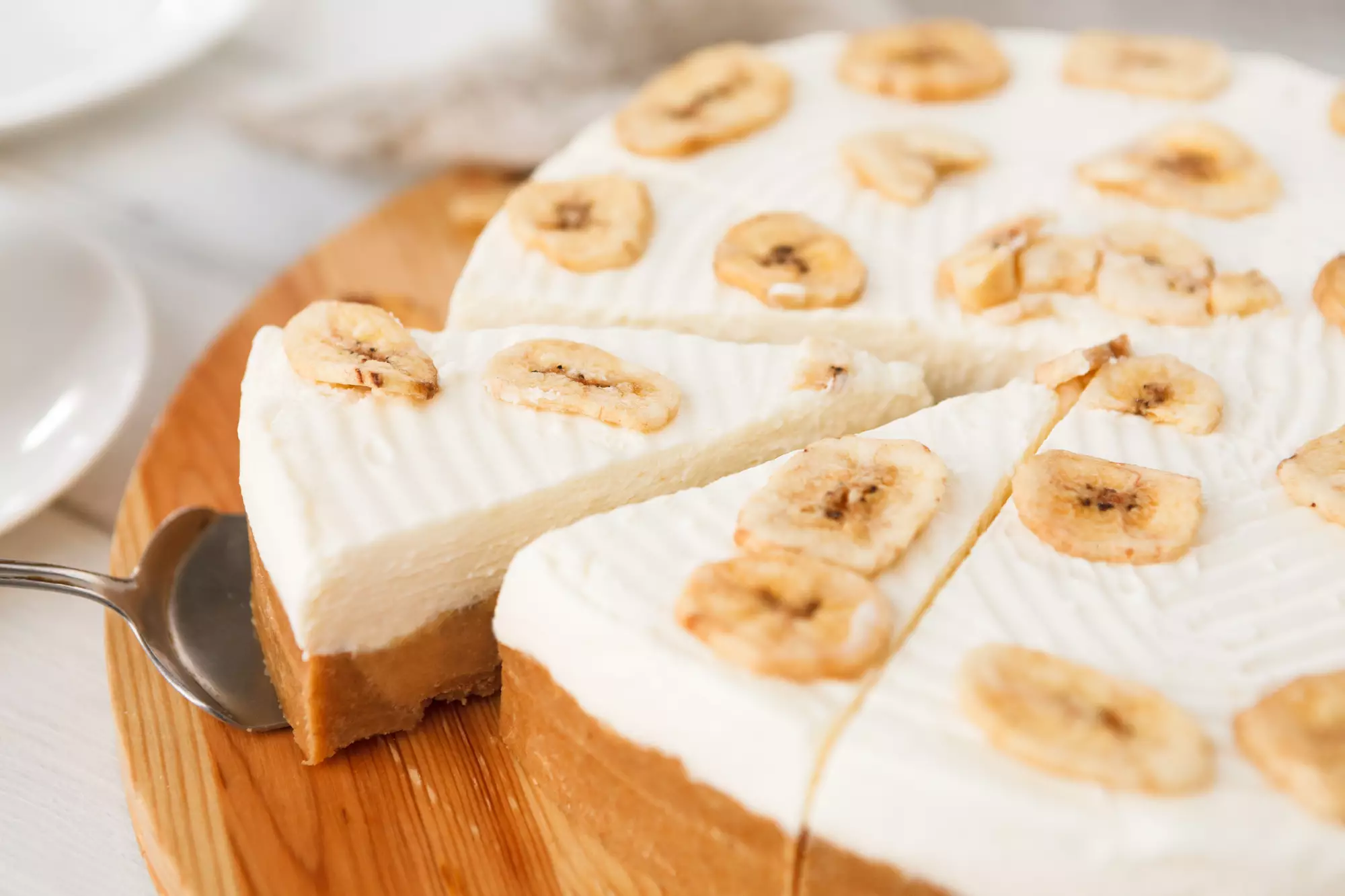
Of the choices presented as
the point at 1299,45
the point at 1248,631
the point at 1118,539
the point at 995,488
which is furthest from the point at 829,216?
the point at 1299,45

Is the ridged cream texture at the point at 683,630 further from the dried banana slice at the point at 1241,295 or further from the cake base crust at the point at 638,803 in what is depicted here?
the dried banana slice at the point at 1241,295

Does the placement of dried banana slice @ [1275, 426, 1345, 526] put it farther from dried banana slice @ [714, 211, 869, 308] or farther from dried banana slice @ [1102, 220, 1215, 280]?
dried banana slice @ [714, 211, 869, 308]

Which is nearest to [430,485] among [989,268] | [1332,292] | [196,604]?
[196,604]

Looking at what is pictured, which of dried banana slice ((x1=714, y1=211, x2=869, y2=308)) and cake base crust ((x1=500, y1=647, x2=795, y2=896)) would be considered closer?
cake base crust ((x1=500, y1=647, x2=795, y2=896))

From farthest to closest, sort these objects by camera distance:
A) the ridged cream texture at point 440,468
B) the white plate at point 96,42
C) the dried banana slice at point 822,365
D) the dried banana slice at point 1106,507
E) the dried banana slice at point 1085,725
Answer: the white plate at point 96,42 < the dried banana slice at point 822,365 < the ridged cream texture at point 440,468 < the dried banana slice at point 1106,507 < the dried banana slice at point 1085,725

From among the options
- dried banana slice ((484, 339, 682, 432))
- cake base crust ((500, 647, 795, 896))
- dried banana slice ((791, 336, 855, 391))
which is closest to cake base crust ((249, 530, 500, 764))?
cake base crust ((500, 647, 795, 896))

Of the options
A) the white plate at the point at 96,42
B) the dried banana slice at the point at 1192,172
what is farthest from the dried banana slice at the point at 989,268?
the white plate at the point at 96,42

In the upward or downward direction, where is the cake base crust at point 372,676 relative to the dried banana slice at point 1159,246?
downward
